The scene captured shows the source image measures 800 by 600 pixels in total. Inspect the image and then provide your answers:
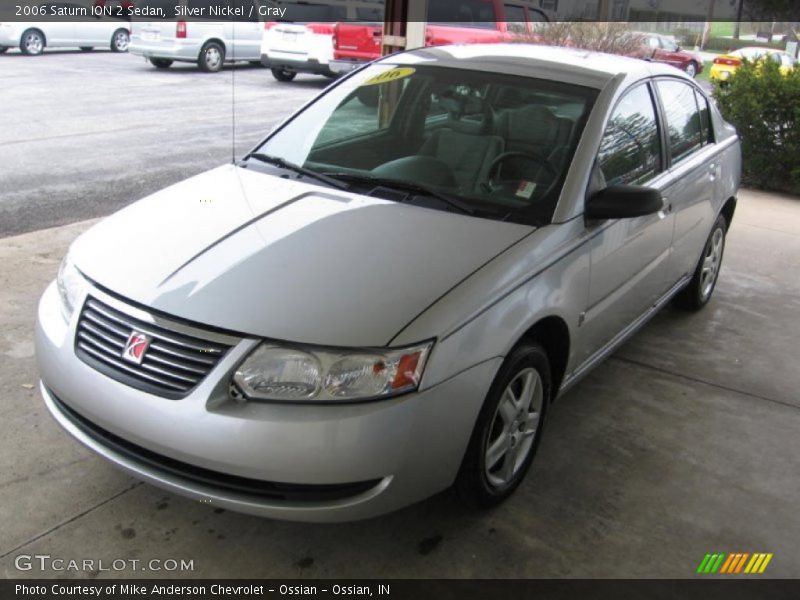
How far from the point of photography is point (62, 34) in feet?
62.1

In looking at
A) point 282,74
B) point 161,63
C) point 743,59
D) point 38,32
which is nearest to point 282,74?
point 282,74

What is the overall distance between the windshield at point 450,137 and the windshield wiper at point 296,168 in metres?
0.03

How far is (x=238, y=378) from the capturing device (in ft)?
7.69

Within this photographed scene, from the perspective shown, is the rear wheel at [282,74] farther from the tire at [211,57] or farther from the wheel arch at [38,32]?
the wheel arch at [38,32]

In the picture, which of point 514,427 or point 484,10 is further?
point 484,10

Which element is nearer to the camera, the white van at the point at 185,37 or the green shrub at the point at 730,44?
the green shrub at the point at 730,44

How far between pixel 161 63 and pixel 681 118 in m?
14.9

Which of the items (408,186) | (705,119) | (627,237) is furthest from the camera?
(705,119)

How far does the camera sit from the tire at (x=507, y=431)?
2.68 meters

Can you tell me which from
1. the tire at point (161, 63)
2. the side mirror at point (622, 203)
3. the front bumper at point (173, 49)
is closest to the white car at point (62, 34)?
the tire at point (161, 63)

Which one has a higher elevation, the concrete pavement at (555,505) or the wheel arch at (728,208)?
the wheel arch at (728,208)

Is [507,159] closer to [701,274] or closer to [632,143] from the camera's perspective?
[632,143]

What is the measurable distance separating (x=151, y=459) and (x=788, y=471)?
2.62 metres

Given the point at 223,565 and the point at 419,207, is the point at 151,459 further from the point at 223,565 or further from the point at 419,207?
the point at 419,207
